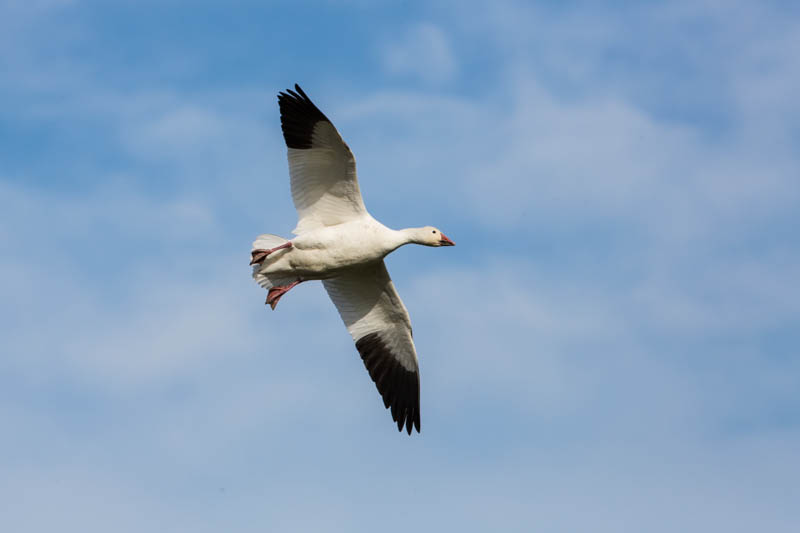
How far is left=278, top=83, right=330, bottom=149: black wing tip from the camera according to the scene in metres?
13.1

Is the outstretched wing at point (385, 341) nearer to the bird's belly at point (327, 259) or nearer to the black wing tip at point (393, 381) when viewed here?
the black wing tip at point (393, 381)

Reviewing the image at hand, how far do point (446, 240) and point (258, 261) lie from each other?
250cm

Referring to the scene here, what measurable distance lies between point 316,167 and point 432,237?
185 cm

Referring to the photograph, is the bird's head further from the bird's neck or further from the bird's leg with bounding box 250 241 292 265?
the bird's leg with bounding box 250 241 292 265

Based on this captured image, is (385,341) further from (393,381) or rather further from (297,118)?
(297,118)

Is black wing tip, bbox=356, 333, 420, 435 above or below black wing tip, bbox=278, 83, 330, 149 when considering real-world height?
below

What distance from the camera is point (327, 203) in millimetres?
13602

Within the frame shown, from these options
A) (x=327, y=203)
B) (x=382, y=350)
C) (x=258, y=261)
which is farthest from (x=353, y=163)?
(x=382, y=350)

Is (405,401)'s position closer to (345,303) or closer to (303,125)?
(345,303)

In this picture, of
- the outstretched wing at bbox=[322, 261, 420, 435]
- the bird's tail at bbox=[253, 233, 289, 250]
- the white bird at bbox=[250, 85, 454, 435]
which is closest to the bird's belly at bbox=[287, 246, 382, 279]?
the white bird at bbox=[250, 85, 454, 435]

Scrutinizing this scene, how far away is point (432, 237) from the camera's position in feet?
46.4

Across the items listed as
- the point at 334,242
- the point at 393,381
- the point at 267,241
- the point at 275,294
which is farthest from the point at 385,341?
the point at 267,241

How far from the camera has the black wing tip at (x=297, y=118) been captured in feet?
42.9

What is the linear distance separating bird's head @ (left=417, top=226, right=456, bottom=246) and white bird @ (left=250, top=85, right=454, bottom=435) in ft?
0.04
